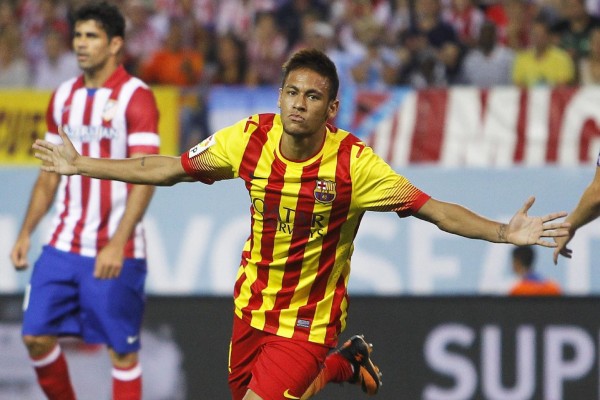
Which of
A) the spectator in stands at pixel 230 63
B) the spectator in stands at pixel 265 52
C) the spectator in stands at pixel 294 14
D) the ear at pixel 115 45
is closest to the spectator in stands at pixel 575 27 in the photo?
the spectator in stands at pixel 294 14

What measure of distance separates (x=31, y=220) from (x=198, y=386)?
1.45 m

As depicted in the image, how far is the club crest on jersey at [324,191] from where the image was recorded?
5.00 m

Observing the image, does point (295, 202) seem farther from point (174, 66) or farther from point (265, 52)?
point (174, 66)

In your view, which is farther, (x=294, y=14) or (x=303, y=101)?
(x=294, y=14)

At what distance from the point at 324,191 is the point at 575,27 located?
22.5ft

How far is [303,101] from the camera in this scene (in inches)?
190

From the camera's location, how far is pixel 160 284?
916cm

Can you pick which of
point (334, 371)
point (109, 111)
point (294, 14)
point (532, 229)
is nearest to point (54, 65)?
point (294, 14)

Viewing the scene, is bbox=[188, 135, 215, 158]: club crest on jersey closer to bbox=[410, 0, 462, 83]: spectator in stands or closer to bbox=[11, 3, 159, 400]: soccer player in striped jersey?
bbox=[11, 3, 159, 400]: soccer player in striped jersey

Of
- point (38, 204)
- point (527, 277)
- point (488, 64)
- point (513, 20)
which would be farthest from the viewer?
point (513, 20)

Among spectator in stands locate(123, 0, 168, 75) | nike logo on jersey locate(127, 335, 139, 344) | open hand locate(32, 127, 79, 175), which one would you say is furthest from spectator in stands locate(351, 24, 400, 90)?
open hand locate(32, 127, 79, 175)

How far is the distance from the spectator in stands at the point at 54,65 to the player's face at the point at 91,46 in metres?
5.74

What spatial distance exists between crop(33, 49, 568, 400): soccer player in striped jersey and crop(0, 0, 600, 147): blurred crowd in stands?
511cm

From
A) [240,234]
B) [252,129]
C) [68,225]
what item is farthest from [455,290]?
[252,129]
